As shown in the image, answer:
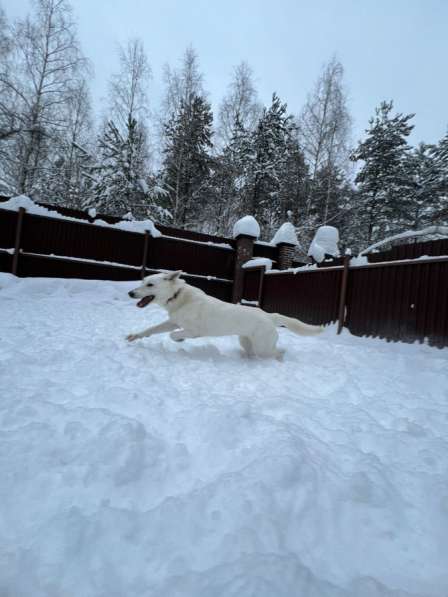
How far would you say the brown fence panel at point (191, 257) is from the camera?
9.93m

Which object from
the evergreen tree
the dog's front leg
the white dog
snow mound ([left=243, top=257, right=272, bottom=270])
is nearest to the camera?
the white dog

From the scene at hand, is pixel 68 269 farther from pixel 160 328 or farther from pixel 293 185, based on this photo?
pixel 293 185

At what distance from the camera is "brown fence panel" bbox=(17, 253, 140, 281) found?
8.38 metres

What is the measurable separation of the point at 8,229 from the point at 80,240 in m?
1.84

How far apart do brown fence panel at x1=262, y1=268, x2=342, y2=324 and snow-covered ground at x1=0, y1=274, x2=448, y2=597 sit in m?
3.79

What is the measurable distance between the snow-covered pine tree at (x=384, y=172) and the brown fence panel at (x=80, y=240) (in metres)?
16.1

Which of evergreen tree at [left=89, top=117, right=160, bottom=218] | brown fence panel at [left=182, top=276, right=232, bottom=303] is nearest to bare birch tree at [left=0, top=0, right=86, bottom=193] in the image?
evergreen tree at [left=89, top=117, right=160, bottom=218]

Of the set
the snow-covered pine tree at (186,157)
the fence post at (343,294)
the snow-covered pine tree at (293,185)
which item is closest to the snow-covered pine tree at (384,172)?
the snow-covered pine tree at (293,185)

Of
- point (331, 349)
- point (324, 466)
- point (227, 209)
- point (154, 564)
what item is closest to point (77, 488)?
point (154, 564)

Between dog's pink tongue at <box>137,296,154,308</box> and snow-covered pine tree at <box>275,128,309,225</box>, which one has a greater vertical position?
snow-covered pine tree at <box>275,128,309,225</box>

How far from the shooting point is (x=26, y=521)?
0.90 meters

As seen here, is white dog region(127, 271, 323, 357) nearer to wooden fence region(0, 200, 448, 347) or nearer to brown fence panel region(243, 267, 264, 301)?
wooden fence region(0, 200, 448, 347)

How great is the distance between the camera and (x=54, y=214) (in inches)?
330

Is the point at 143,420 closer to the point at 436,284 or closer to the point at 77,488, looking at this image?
the point at 77,488
